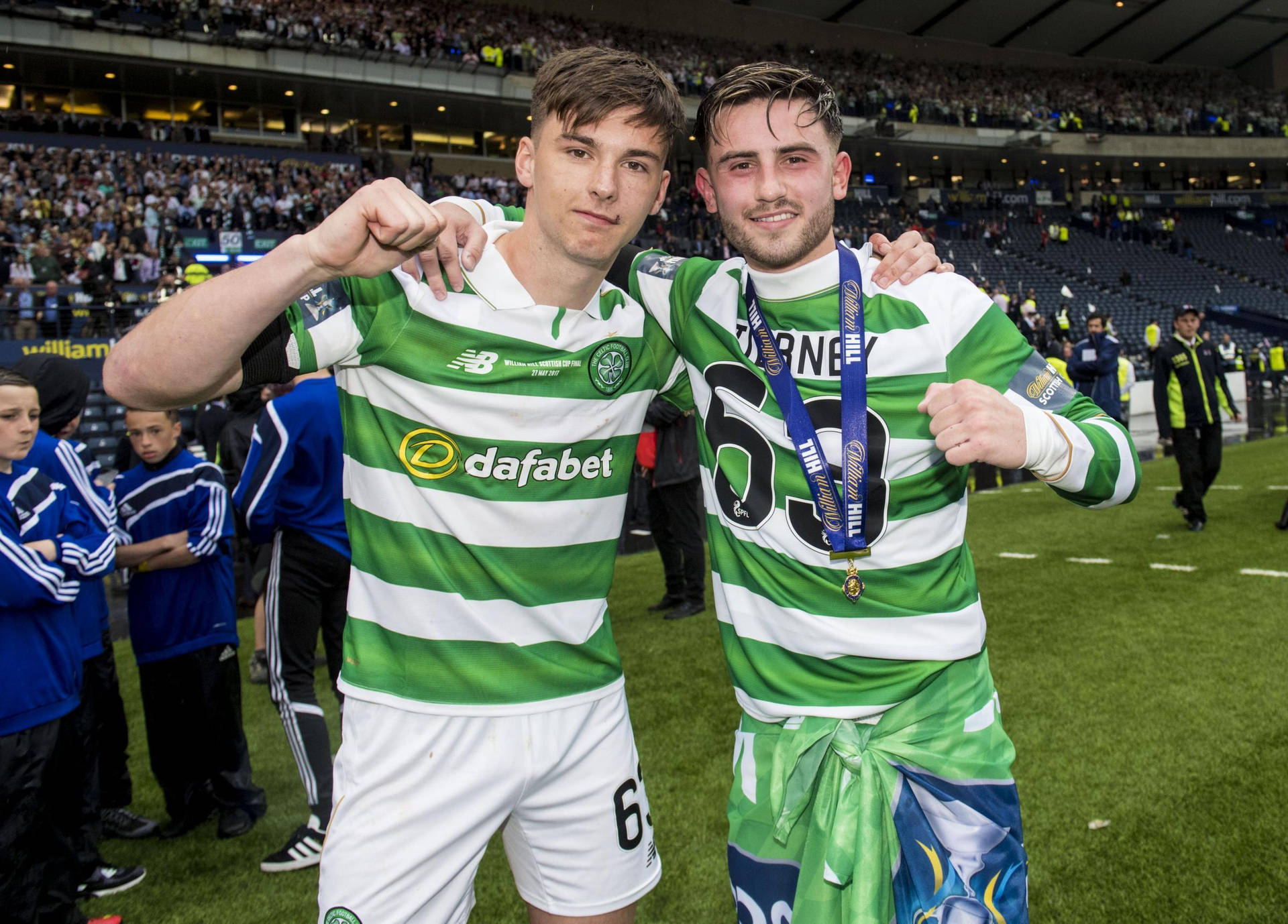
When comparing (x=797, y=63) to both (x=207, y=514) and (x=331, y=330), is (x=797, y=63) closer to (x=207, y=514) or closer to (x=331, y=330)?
(x=207, y=514)

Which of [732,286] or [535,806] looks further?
[732,286]

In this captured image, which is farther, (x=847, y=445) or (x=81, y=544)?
(x=81, y=544)

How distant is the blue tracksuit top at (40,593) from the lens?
294 centimetres

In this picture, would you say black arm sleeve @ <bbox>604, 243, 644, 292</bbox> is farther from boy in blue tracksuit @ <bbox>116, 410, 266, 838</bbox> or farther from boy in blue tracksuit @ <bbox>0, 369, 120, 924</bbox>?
boy in blue tracksuit @ <bbox>116, 410, 266, 838</bbox>

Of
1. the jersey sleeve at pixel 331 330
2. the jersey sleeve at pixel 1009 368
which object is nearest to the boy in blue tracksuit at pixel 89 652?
the jersey sleeve at pixel 331 330

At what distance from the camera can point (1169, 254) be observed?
40.0 meters

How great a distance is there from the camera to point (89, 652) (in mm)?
3779

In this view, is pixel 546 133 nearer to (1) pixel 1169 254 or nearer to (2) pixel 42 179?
(2) pixel 42 179

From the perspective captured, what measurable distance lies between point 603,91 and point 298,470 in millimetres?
→ 2563

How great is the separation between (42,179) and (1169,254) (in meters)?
39.7

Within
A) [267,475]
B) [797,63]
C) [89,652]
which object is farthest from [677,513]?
[797,63]

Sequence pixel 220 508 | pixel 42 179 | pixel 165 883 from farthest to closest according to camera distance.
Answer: pixel 42 179, pixel 220 508, pixel 165 883

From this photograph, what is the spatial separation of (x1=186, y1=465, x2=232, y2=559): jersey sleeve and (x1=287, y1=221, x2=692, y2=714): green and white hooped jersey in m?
2.34

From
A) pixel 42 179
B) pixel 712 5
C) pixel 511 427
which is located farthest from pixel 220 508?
pixel 712 5
